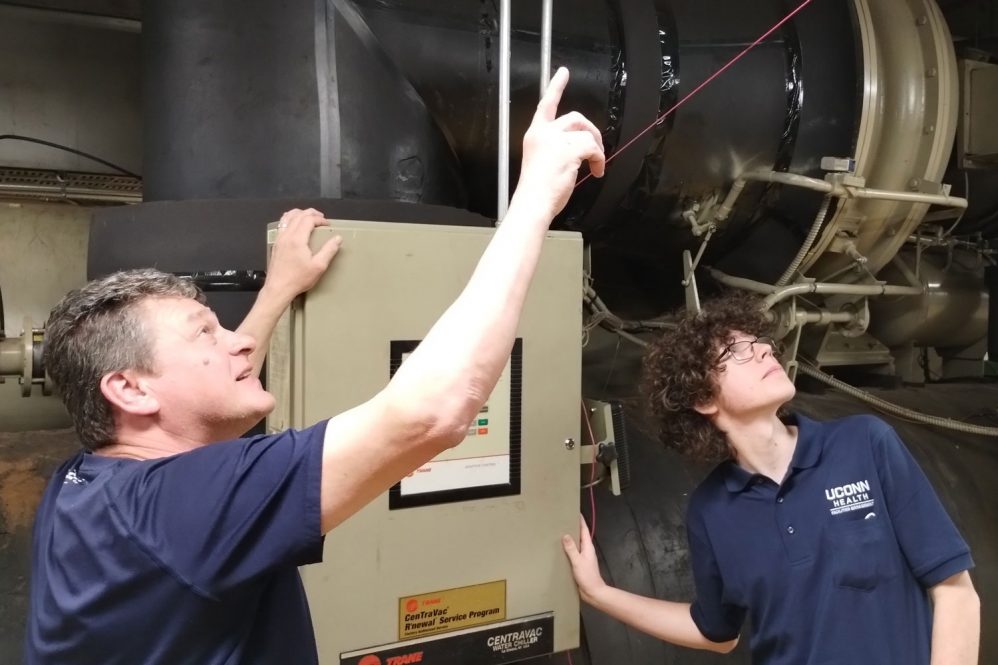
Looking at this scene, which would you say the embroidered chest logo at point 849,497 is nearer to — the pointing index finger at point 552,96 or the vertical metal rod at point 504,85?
the vertical metal rod at point 504,85

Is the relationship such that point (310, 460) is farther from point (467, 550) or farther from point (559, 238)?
point (559, 238)

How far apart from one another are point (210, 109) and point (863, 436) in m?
1.26

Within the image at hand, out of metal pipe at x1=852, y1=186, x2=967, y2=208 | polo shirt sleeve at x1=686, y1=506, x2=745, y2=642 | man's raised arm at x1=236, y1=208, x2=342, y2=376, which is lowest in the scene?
polo shirt sleeve at x1=686, y1=506, x2=745, y2=642

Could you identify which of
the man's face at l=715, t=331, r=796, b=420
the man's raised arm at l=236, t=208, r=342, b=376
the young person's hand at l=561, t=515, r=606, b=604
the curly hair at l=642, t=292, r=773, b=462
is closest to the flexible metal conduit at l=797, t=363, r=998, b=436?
the curly hair at l=642, t=292, r=773, b=462

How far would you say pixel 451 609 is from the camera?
1237mm

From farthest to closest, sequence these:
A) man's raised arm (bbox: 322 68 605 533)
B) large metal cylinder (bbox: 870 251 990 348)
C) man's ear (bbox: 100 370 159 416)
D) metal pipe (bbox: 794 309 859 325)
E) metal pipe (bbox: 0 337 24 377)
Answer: large metal cylinder (bbox: 870 251 990 348) < metal pipe (bbox: 794 309 859 325) < metal pipe (bbox: 0 337 24 377) < man's ear (bbox: 100 370 159 416) < man's raised arm (bbox: 322 68 605 533)

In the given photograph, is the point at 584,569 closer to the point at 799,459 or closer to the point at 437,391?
the point at 799,459

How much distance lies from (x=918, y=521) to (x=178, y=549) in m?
1.06

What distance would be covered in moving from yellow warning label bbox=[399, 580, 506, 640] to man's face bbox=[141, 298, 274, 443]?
0.49m

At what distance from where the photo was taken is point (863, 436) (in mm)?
1266

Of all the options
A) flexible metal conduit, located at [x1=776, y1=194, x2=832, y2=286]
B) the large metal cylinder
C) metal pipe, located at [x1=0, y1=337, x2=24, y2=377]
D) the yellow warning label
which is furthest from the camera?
the large metal cylinder

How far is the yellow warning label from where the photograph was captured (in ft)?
3.98

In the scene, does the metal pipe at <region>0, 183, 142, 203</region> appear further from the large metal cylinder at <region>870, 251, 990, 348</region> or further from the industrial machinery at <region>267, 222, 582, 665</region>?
the large metal cylinder at <region>870, 251, 990, 348</region>

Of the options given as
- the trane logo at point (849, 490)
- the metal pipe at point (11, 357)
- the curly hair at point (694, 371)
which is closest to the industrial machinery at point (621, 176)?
the metal pipe at point (11, 357)
